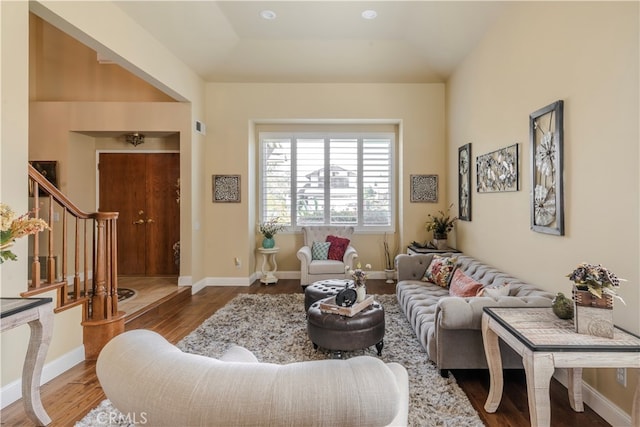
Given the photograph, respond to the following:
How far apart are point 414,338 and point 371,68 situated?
4074 mm

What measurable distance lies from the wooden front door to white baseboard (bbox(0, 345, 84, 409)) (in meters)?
2.87

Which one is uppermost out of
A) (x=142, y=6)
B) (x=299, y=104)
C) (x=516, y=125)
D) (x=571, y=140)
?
(x=142, y=6)

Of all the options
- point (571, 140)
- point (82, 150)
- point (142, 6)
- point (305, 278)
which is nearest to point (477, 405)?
point (571, 140)

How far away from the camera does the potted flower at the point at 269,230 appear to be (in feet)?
18.3

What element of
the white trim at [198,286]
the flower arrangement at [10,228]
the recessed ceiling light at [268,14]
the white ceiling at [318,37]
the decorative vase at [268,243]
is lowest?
the white trim at [198,286]

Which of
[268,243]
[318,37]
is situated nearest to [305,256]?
[268,243]

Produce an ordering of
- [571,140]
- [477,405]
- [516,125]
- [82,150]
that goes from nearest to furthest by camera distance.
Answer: [477,405], [571,140], [516,125], [82,150]

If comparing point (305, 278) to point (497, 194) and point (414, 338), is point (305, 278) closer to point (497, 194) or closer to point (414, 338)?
point (414, 338)

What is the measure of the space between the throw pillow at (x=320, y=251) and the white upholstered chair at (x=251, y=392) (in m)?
4.44

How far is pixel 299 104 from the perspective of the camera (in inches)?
217

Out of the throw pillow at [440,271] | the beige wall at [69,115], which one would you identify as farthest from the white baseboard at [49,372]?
the throw pillow at [440,271]

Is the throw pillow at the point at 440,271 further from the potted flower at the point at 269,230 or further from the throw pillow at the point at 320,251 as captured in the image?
the potted flower at the point at 269,230

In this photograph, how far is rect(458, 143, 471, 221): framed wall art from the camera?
4.39 metres

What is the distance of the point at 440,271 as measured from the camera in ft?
12.4
